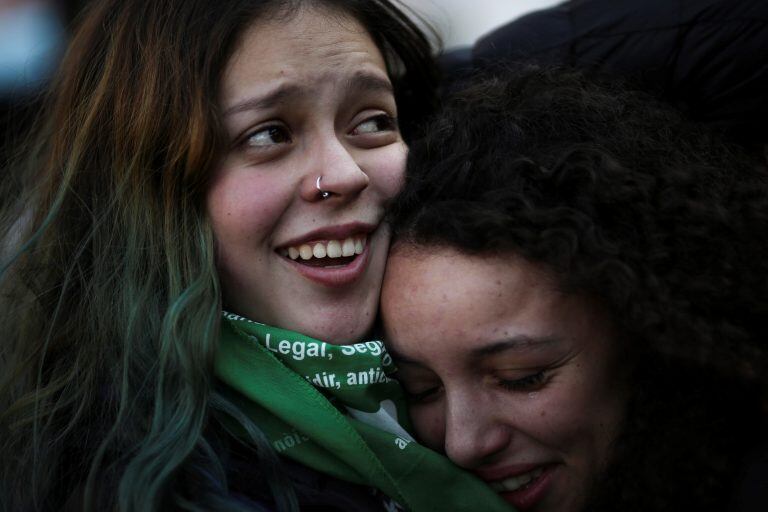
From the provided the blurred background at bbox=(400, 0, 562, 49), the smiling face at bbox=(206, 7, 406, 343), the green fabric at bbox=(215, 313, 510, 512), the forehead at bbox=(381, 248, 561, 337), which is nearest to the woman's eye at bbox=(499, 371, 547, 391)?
the forehead at bbox=(381, 248, 561, 337)

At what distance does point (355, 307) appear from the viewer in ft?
7.09

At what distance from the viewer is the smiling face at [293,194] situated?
210 cm

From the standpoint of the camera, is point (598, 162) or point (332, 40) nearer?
point (598, 162)

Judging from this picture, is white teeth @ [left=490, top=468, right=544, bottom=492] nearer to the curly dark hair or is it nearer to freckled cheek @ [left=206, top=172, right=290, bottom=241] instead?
the curly dark hair

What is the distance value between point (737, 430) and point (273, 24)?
1404mm

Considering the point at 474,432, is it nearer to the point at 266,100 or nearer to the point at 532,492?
the point at 532,492

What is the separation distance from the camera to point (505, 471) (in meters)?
2.04

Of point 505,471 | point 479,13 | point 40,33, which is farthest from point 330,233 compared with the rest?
point 479,13

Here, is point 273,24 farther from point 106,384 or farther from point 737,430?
point 737,430

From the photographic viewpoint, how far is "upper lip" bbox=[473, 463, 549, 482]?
80.0 inches

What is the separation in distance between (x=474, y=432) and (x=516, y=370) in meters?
0.17

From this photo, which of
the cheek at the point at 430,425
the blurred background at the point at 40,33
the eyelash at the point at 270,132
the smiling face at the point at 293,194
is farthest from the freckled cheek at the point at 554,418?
the blurred background at the point at 40,33

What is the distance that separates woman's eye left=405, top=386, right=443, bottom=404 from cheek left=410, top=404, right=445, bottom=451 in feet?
0.05

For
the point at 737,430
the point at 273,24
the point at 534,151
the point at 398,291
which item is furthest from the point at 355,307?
the point at 737,430
